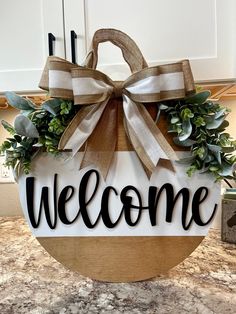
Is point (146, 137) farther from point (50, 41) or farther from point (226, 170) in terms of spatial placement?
point (50, 41)

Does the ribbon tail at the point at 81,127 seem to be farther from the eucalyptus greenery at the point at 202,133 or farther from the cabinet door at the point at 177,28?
the cabinet door at the point at 177,28

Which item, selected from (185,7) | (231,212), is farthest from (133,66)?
(231,212)

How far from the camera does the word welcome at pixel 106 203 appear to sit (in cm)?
56

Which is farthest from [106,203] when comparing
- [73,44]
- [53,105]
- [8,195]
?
[8,195]

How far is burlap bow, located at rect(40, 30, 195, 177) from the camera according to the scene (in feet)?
1.63

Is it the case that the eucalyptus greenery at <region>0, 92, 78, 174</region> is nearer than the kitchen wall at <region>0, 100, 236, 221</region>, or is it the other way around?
the eucalyptus greenery at <region>0, 92, 78, 174</region>

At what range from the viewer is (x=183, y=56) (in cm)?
74

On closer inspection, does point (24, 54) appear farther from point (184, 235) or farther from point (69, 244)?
point (184, 235)

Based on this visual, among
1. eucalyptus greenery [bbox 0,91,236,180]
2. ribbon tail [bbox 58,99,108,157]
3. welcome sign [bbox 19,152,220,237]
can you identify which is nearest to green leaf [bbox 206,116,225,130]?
eucalyptus greenery [bbox 0,91,236,180]

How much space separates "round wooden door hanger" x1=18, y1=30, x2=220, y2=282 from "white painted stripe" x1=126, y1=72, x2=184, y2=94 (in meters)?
0.05

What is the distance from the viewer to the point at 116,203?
57cm

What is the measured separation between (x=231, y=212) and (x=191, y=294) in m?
0.34

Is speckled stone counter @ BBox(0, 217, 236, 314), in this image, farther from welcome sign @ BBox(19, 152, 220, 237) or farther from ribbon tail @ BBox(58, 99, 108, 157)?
ribbon tail @ BBox(58, 99, 108, 157)

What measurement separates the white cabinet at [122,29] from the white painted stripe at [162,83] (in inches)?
11.2
